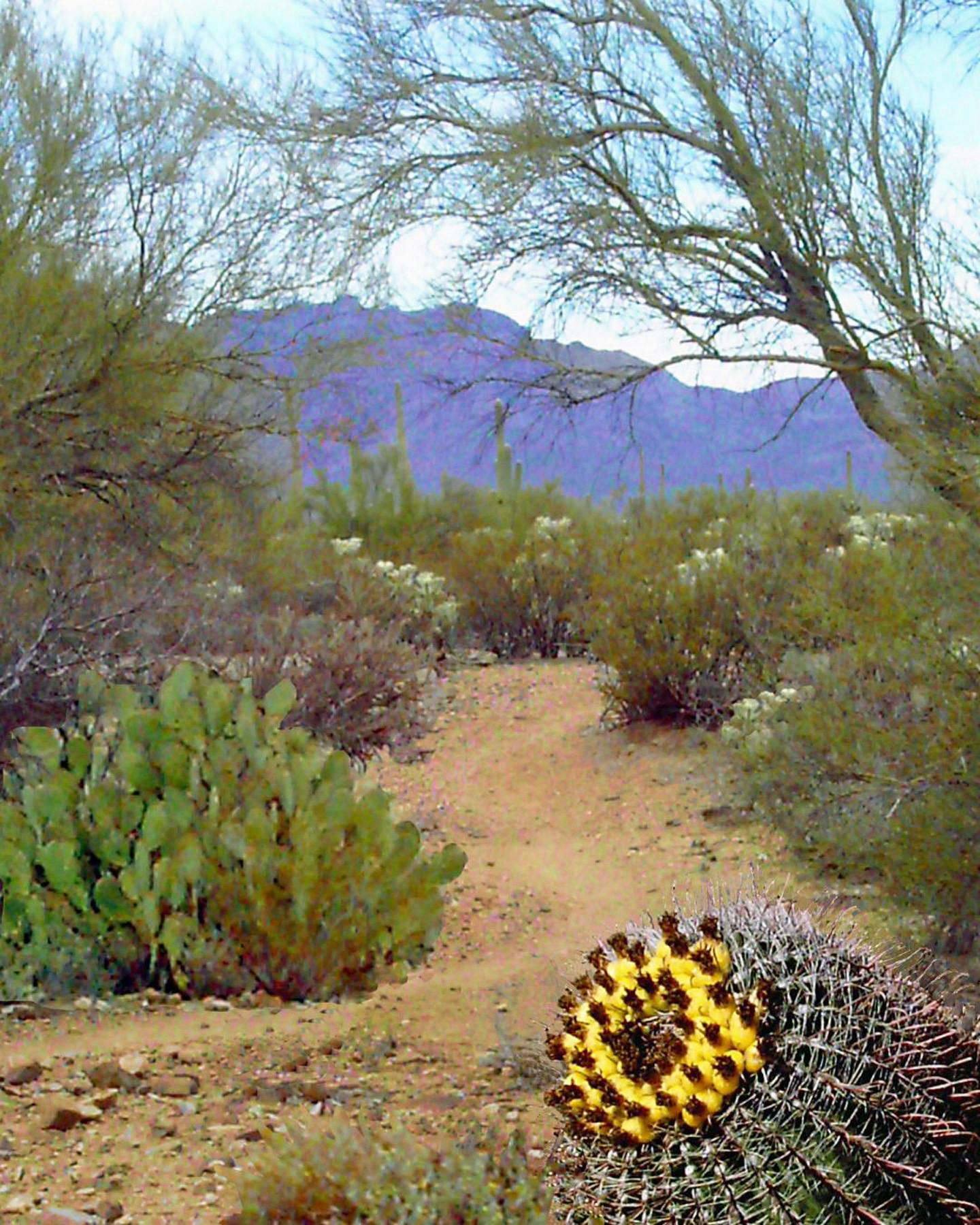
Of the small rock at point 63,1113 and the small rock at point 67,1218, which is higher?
the small rock at point 67,1218

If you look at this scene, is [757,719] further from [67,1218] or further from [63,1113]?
[67,1218]

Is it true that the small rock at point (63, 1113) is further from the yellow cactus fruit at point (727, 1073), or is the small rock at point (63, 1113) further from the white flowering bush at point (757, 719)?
the white flowering bush at point (757, 719)

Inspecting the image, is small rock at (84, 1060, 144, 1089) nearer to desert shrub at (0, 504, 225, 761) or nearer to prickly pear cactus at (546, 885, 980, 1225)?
prickly pear cactus at (546, 885, 980, 1225)

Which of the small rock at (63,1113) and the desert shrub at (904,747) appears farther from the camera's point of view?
the desert shrub at (904,747)

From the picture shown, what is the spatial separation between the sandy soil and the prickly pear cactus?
79 cm

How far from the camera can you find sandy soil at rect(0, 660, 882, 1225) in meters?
3.46

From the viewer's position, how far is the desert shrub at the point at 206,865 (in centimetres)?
516

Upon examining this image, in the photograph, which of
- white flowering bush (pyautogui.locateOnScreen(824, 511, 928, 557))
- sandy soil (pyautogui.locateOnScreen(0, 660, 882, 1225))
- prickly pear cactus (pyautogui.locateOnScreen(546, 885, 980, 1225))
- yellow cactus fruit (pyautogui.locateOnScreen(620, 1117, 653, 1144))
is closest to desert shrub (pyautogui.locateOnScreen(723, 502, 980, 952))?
sandy soil (pyautogui.locateOnScreen(0, 660, 882, 1225))

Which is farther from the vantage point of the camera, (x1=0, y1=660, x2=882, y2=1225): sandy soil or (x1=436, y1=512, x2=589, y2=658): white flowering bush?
(x1=436, y1=512, x2=589, y2=658): white flowering bush

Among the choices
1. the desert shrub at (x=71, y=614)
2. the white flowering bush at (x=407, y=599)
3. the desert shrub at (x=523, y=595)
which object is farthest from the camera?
the desert shrub at (x=523, y=595)

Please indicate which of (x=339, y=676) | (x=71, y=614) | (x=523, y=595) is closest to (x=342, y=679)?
(x=339, y=676)

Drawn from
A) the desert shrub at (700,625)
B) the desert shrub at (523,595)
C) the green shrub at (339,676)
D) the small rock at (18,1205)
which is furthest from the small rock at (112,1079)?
the desert shrub at (523,595)

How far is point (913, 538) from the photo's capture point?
5648 mm

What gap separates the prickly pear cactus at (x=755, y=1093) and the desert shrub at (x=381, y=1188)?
0.42 feet
